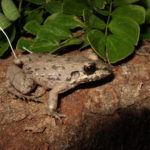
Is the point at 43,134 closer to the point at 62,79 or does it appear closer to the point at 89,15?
the point at 62,79

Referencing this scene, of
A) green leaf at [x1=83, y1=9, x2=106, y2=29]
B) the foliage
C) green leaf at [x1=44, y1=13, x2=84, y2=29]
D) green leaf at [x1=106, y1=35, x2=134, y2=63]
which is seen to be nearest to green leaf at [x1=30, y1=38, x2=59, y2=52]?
the foliage

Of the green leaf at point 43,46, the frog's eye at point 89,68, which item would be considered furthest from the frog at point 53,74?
the green leaf at point 43,46

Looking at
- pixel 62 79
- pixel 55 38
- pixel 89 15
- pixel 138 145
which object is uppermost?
pixel 89 15

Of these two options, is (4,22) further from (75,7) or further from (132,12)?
(132,12)

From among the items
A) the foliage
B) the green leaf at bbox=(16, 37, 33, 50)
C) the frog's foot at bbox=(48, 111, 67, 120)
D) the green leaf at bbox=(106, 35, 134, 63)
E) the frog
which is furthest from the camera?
the green leaf at bbox=(16, 37, 33, 50)

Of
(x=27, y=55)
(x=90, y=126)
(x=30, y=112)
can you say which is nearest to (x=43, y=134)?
(x=30, y=112)

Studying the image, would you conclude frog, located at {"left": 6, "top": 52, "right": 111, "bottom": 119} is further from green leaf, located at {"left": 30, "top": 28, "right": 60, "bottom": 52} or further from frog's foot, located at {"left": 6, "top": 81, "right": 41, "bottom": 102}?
green leaf, located at {"left": 30, "top": 28, "right": 60, "bottom": 52}

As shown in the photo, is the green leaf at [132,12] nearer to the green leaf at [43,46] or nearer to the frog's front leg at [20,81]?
the green leaf at [43,46]
